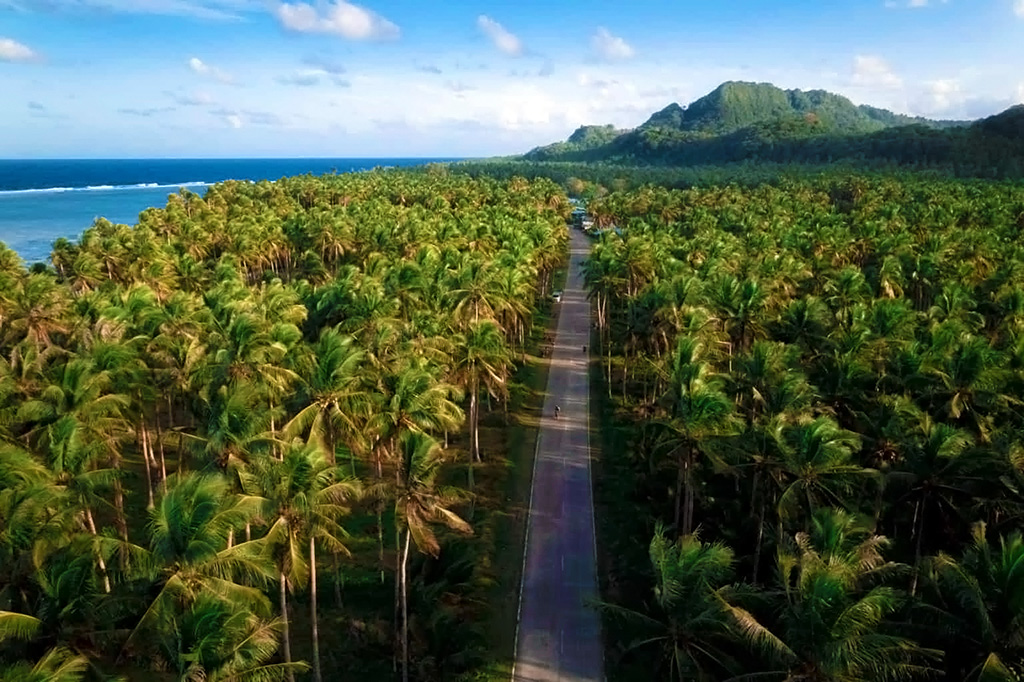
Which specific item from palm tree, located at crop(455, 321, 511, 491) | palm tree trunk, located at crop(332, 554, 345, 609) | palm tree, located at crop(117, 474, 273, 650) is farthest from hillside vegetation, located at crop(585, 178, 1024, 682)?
palm tree trunk, located at crop(332, 554, 345, 609)

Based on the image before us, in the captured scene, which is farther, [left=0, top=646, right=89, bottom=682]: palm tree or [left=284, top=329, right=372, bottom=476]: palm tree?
[left=284, top=329, right=372, bottom=476]: palm tree

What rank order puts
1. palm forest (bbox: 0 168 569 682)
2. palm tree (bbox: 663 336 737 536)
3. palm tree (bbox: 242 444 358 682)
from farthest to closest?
palm tree (bbox: 663 336 737 536), palm tree (bbox: 242 444 358 682), palm forest (bbox: 0 168 569 682)

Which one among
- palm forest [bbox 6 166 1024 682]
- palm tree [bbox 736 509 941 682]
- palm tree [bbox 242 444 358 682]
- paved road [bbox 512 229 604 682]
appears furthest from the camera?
paved road [bbox 512 229 604 682]

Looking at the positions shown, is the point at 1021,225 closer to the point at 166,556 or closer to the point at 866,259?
the point at 866,259

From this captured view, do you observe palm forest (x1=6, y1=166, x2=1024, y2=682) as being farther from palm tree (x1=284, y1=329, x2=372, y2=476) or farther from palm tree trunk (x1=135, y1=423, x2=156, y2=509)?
palm tree trunk (x1=135, y1=423, x2=156, y2=509)

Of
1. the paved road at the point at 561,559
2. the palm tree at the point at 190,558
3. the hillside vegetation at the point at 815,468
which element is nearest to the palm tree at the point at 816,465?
the hillside vegetation at the point at 815,468

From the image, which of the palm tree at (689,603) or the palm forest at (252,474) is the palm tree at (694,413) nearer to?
the palm tree at (689,603)

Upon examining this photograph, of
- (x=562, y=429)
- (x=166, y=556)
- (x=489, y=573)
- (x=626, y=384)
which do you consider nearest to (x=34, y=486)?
(x=166, y=556)

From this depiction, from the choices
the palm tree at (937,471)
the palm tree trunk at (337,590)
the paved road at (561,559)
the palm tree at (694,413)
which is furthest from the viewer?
the palm tree trunk at (337,590)
